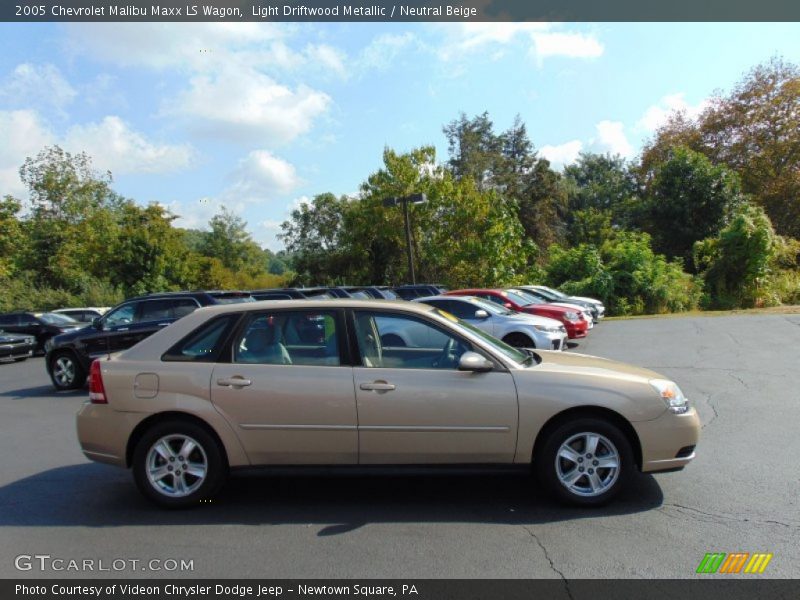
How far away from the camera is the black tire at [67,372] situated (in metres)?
12.5

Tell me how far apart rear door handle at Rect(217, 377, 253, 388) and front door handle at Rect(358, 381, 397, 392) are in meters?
0.92

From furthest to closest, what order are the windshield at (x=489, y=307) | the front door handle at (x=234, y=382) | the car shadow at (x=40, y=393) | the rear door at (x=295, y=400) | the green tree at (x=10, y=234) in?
the green tree at (x=10, y=234) → the windshield at (x=489, y=307) → the car shadow at (x=40, y=393) → the front door handle at (x=234, y=382) → the rear door at (x=295, y=400)

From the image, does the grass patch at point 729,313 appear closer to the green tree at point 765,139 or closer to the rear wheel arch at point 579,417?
the green tree at point 765,139

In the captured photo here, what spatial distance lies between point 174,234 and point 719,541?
43.8 metres

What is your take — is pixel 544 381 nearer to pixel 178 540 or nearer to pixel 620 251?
pixel 178 540

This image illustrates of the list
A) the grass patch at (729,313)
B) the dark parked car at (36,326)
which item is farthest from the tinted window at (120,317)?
the grass patch at (729,313)

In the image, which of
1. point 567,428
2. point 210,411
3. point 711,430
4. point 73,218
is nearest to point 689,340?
point 711,430

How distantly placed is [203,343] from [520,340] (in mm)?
9021

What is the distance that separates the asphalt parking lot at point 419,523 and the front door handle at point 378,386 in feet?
2.77

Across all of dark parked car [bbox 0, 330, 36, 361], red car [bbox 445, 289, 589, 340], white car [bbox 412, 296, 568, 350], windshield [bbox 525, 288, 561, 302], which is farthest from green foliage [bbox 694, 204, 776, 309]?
dark parked car [bbox 0, 330, 36, 361]

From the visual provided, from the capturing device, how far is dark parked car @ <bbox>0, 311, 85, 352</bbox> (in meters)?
22.5

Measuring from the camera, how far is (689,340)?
55.8ft

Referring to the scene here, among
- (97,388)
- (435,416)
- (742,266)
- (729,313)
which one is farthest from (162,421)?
(742,266)

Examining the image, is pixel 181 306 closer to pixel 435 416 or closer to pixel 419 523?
pixel 435 416
